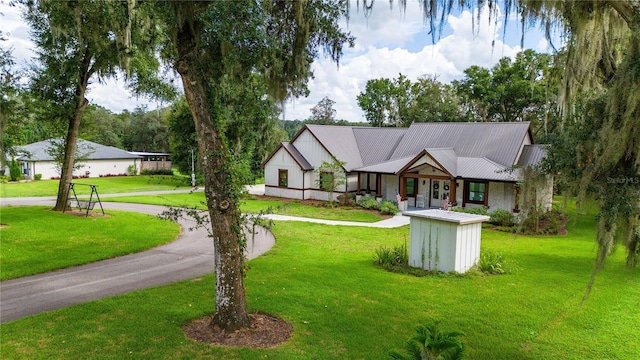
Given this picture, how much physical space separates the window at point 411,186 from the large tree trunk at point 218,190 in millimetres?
19246

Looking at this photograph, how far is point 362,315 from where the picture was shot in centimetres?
748

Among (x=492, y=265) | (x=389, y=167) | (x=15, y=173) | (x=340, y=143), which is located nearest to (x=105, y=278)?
(x=492, y=265)

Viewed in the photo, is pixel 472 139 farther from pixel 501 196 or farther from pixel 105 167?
pixel 105 167

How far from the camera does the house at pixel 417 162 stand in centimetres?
2177

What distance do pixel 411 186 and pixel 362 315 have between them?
18.2 m

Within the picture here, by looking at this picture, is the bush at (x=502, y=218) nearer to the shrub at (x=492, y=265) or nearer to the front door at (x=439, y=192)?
the front door at (x=439, y=192)

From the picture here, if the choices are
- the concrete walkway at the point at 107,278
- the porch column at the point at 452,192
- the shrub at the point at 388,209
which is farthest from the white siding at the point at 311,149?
the concrete walkway at the point at 107,278

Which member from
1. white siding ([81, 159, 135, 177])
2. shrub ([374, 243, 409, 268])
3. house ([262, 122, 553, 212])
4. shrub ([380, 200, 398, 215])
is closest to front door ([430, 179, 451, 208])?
house ([262, 122, 553, 212])

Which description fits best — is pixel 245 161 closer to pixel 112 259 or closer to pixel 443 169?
pixel 112 259

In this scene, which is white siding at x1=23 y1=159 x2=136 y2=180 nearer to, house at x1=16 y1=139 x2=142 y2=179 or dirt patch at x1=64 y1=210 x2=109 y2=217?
house at x1=16 y1=139 x2=142 y2=179

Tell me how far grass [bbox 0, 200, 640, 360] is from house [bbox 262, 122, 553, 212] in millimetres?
10177

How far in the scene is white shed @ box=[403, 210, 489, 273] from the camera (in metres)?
10.4

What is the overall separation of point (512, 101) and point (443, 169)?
16499mm

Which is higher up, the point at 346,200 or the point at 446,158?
the point at 446,158
